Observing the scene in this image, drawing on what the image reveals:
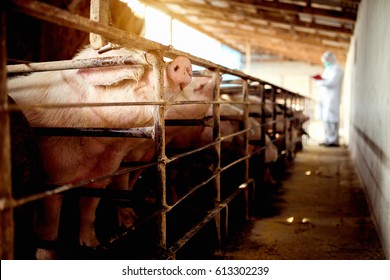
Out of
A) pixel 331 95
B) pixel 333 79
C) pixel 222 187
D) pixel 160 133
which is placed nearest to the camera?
pixel 160 133

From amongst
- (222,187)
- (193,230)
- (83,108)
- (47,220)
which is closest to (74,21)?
(83,108)

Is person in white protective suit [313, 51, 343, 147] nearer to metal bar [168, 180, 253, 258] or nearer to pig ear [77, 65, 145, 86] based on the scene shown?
metal bar [168, 180, 253, 258]

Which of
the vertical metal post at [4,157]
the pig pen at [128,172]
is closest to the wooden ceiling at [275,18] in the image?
the pig pen at [128,172]

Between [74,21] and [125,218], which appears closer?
[74,21]

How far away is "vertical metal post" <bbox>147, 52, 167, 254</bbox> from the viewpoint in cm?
183

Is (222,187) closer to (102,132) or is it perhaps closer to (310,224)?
(310,224)

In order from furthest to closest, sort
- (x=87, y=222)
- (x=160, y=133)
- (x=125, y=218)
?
(x=125, y=218)
(x=87, y=222)
(x=160, y=133)

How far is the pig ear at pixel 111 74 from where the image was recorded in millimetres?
2232

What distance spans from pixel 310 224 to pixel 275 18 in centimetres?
824

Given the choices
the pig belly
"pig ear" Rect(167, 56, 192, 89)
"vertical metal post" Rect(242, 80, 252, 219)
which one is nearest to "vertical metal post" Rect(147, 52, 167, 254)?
"pig ear" Rect(167, 56, 192, 89)

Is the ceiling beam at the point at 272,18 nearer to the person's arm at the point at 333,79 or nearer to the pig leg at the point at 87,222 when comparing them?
the person's arm at the point at 333,79

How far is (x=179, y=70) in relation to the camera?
6.93ft
